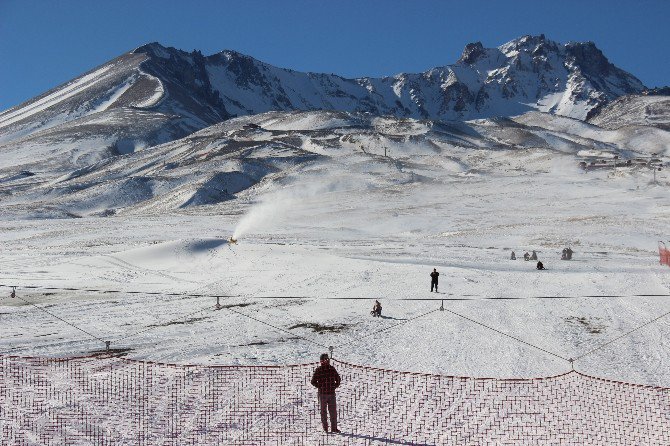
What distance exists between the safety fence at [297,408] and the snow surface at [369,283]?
1.73m

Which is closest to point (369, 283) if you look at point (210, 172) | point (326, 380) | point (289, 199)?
point (326, 380)

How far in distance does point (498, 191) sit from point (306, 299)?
8955cm

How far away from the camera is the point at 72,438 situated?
40.5ft

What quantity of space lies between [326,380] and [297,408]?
1.69 meters

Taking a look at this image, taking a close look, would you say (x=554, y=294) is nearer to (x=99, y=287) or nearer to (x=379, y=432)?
(x=379, y=432)

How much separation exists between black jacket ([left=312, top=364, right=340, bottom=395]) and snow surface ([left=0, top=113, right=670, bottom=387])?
5.14 meters

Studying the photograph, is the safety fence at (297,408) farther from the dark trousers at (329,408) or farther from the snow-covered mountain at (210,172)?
the snow-covered mountain at (210,172)

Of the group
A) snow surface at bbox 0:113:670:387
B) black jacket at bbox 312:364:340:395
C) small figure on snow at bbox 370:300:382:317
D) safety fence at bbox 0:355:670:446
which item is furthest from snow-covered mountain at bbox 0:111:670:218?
black jacket at bbox 312:364:340:395

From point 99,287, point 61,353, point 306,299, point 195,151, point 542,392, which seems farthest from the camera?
point 195,151

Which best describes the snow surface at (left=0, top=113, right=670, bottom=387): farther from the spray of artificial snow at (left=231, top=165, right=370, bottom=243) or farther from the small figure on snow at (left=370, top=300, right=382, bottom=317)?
the spray of artificial snow at (left=231, top=165, right=370, bottom=243)

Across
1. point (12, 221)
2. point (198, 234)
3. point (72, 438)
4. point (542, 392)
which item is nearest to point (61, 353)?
point (72, 438)

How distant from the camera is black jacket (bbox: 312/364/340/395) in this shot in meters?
12.8

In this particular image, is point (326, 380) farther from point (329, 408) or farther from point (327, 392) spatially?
point (329, 408)

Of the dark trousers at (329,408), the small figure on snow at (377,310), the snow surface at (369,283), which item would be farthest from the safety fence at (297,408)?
the small figure on snow at (377,310)
